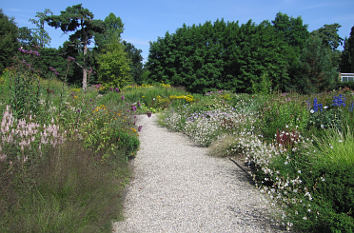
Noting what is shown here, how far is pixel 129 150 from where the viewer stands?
509 centimetres

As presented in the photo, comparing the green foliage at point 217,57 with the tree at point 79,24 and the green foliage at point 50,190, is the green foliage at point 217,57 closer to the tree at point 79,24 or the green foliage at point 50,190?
the tree at point 79,24

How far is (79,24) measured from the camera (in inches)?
1107

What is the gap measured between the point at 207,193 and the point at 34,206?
7.58ft

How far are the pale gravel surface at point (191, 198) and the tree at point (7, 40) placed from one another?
904 inches

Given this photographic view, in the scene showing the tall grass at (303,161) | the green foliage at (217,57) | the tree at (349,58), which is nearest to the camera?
the tall grass at (303,161)

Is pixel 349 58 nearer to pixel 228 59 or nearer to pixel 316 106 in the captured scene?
pixel 228 59

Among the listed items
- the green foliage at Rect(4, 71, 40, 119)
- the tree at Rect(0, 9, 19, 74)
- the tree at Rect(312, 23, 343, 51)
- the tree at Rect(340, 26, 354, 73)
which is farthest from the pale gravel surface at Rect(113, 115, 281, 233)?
the tree at Rect(312, 23, 343, 51)

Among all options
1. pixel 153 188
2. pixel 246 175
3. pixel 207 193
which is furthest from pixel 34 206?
pixel 246 175

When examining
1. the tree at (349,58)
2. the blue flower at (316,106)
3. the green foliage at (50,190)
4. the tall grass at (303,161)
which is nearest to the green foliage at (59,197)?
the green foliage at (50,190)

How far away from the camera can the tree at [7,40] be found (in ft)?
78.3

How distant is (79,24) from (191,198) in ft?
A: 94.3

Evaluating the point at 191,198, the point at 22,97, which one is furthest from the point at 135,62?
the point at 191,198

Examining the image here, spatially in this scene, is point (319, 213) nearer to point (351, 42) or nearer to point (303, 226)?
point (303, 226)

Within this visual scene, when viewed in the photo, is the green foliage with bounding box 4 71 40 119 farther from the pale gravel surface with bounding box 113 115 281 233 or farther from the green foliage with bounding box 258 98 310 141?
the green foliage with bounding box 258 98 310 141
